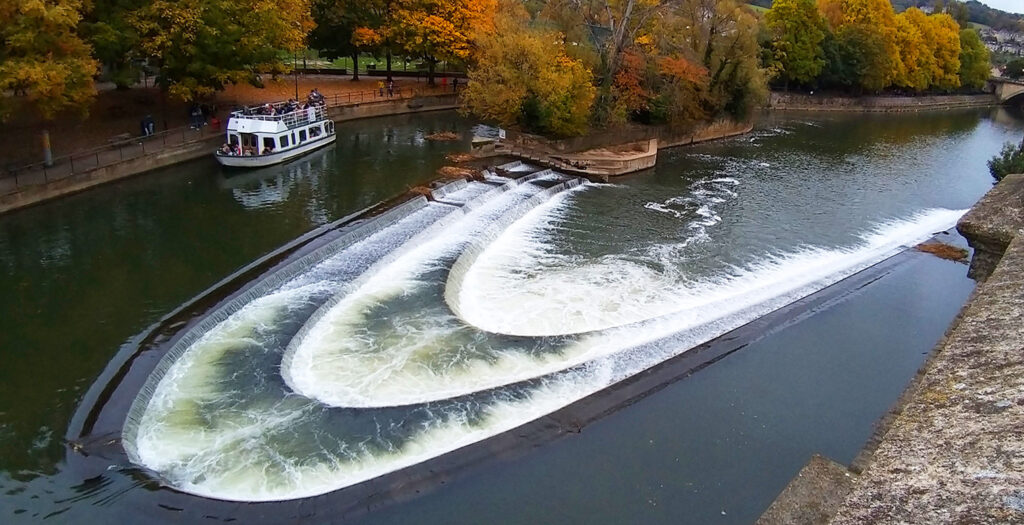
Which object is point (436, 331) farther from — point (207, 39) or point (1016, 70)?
point (1016, 70)

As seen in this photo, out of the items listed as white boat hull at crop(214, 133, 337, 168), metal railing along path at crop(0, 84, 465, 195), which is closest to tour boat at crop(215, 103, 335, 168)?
white boat hull at crop(214, 133, 337, 168)

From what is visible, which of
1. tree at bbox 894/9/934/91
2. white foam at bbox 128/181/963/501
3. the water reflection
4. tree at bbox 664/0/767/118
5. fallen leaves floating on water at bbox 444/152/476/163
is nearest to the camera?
white foam at bbox 128/181/963/501

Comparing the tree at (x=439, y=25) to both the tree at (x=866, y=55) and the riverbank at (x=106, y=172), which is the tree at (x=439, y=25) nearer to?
the riverbank at (x=106, y=172)

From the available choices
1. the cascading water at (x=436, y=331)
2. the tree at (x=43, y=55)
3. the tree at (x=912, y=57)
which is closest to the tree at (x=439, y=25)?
the cascading water at (x=436, y=331)

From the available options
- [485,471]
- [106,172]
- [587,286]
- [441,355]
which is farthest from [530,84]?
[485,471]

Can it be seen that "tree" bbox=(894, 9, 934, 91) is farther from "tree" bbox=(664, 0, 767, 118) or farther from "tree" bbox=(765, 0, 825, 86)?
"tree" bbox=(664, 0, 767, 118)

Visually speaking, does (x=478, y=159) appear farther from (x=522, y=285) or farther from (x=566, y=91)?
(x=522, y=285)
